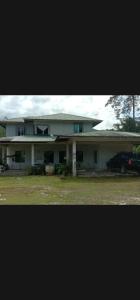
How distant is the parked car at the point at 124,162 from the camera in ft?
92.2

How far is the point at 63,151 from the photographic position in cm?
3356

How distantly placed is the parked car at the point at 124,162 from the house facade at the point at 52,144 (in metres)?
0.89

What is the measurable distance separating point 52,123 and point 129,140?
402 inches

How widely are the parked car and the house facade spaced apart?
2.92 feet

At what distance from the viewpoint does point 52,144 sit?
32406 millimetres

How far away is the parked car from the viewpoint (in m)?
28.1

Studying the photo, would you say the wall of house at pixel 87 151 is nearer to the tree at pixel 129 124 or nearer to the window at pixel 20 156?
the window at pixel 20 156

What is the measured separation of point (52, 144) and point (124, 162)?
22.9 feet

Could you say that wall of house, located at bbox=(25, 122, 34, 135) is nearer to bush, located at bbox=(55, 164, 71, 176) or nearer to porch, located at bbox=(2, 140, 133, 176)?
porch, located at bbox=(2, 140, 133, 176)

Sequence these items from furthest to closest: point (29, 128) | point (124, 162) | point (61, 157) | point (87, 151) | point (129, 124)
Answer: point (129, 124)
point (29, 128)
point (61, 157)
point (87, 151)
point (124, 162)

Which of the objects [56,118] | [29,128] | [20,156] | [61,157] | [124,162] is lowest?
[124,162]

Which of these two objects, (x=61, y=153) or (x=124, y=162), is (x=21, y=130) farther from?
(x=124, y=162)

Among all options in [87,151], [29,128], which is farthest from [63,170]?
[29,128]

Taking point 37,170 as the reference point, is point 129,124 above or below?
above
